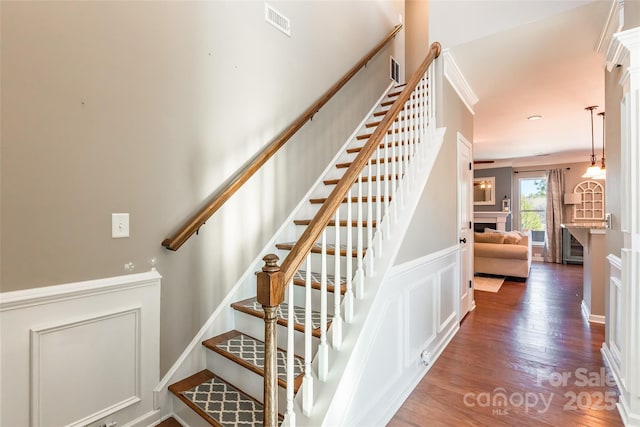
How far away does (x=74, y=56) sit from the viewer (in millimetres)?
1454

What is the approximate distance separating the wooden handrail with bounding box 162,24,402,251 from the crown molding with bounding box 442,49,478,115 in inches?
39.1

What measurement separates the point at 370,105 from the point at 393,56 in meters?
1.24

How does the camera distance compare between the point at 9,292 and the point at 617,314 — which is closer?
the point at 9,292

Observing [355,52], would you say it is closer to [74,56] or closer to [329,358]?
[74,56]

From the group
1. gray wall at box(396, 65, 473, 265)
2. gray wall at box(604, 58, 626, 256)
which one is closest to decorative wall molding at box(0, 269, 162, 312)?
gray wall at box(396, 65, 473, 265)

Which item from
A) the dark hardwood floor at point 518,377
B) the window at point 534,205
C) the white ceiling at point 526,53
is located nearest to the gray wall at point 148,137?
the white ceiling at point 526,53

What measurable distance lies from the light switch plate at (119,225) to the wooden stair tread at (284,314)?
2.68 feet

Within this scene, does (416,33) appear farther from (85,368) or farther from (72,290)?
(85,368)

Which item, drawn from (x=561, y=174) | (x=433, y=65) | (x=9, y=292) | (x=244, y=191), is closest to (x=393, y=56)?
(x=433, y=65)

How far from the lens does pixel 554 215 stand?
26.1ft

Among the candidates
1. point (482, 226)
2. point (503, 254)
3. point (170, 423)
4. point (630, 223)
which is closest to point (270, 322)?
point (170, 423)

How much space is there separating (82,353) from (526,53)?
4003 millimetres

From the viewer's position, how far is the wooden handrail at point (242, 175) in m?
1.79

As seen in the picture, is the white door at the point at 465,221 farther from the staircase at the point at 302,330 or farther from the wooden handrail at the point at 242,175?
the wooden handrail at the point at 242,175
